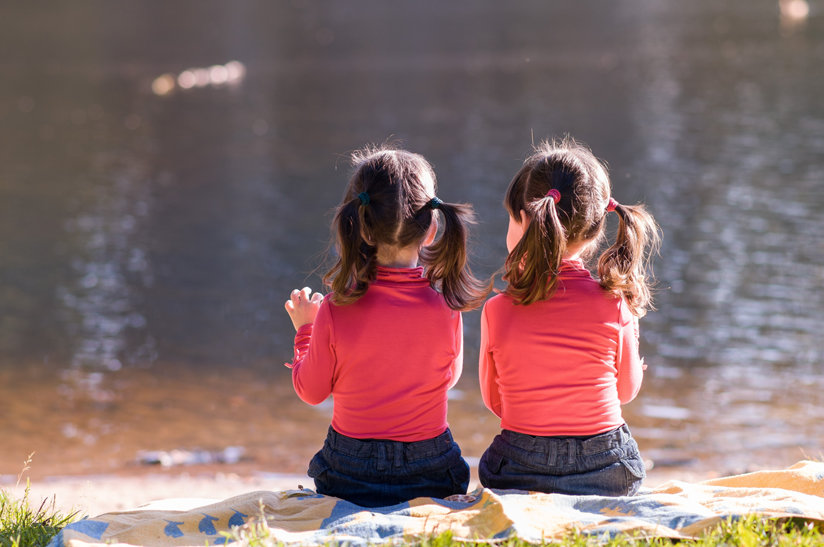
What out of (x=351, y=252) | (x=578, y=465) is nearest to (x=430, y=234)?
(x=351, y=252)

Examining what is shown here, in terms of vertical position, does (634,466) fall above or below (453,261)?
below

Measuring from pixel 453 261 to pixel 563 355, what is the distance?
1.63 feet

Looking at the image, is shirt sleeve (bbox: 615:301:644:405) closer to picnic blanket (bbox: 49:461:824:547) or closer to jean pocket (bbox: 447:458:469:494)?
picnic blanket (bbox: 49:461:824:547)

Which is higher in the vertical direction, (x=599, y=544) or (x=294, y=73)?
(x=294, y=73)

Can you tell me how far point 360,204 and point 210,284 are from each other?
684 centimetres

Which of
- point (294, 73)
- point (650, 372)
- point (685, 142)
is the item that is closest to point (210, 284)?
point (650, 372)

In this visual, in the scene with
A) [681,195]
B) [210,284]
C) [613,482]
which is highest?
[681,195]

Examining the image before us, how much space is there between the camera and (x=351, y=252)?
304 cm

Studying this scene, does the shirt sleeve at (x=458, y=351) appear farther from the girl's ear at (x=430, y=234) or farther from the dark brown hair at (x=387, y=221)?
the girl's ear at (x=430, y=234)

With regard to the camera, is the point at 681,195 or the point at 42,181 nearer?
the point at 681,195

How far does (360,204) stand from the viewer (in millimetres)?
3014

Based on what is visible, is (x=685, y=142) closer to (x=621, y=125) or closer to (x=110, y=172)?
(x=621, y=125)

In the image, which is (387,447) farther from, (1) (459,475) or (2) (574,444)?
(2) (574,444)

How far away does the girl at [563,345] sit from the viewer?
304 centimetres
